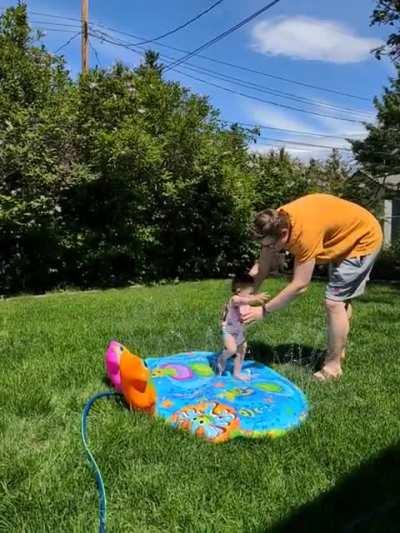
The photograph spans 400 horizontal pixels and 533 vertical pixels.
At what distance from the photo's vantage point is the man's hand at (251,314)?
173 inches

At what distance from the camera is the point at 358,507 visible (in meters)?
2.91

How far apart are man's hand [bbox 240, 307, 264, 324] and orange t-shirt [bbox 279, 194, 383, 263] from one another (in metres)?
0.46

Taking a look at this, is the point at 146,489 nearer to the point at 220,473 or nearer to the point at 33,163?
the point at 220,473

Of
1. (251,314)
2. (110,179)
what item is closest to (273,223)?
(251,314)

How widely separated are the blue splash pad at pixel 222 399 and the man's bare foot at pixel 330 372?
0.37 m

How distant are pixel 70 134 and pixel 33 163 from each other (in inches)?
42.4

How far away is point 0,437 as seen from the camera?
355 centimetres

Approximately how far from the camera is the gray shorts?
4.91 meters

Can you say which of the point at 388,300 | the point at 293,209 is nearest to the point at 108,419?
the point at 293,209

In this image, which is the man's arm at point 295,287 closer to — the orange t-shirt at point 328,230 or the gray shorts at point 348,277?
the orange t-shirt at point 328,230

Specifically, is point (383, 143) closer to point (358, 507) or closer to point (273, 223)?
point (273, 223)

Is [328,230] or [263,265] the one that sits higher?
[328,230]

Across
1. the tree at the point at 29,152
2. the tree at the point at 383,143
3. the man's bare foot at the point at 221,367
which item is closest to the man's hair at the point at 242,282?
the man's bare foot at the point at 221,367

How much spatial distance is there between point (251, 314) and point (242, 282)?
0.48 metres
